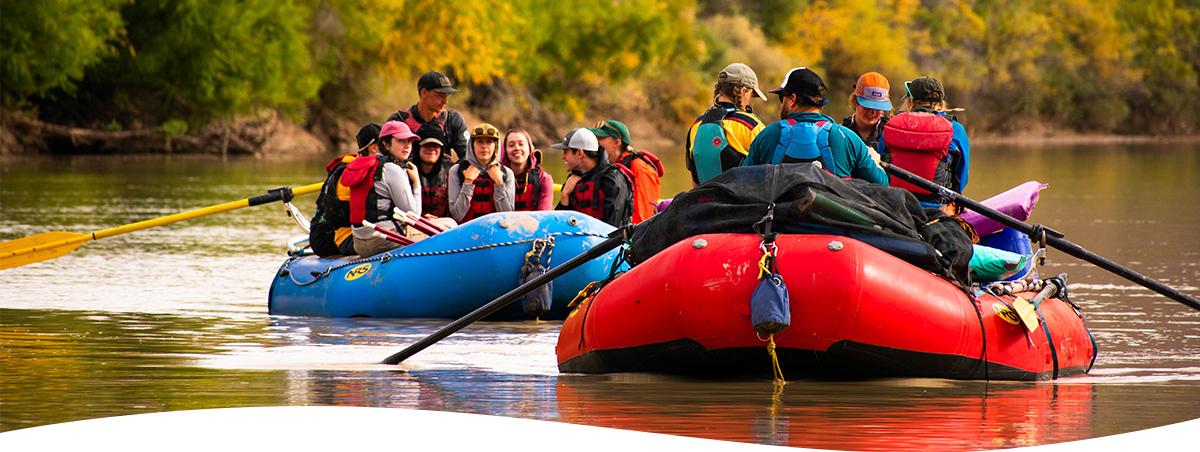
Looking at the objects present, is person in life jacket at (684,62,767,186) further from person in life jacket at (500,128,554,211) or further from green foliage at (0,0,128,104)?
green foliage at (0,0,128,104)

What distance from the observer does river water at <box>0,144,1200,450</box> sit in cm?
784

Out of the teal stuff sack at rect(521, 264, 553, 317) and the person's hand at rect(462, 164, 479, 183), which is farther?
the person's hand at rect(462, 164, 479, 183)

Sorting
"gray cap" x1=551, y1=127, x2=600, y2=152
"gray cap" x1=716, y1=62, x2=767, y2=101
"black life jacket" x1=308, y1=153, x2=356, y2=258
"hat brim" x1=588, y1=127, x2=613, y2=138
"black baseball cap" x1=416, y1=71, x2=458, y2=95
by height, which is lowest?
"black life jacket" x1=308, y1=153, x2=356, y2=258

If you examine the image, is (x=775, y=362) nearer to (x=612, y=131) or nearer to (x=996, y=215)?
(x=996, y=215)

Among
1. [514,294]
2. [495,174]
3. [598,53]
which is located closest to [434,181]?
[495,174]

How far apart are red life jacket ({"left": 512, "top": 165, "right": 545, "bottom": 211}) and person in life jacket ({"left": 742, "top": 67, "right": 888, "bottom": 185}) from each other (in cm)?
423

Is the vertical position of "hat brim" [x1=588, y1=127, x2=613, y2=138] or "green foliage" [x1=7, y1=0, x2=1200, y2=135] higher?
"green foliage" [x1=7, y1=0, x2=1200, y2=135]

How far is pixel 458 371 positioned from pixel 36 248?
5.12m

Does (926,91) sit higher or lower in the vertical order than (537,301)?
higher

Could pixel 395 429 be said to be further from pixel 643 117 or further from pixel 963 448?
pixel 643 117

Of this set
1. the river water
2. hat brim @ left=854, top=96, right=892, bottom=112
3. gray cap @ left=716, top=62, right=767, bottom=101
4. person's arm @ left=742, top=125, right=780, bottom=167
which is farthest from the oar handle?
person's arm @ left=742, top=125, right=780, bottom=167

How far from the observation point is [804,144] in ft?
29.2

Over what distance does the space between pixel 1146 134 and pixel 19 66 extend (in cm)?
4944

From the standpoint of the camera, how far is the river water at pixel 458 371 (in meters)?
7.84
